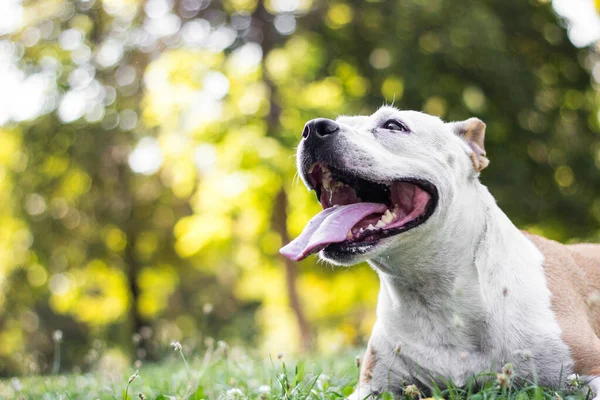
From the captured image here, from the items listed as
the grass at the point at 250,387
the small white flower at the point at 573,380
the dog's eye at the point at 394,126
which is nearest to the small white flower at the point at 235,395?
the grass at the point at 250,387

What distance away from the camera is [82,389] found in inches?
199

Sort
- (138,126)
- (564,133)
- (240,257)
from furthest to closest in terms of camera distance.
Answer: (240,257) < (138,126) < (564,133)

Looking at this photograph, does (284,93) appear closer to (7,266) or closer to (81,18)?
(81,18)

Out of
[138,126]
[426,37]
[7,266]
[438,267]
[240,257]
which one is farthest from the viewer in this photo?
[7,266]

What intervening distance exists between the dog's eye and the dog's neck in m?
0.53

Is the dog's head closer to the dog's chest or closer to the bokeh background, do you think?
the dog's chest

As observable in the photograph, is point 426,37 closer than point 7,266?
Yes

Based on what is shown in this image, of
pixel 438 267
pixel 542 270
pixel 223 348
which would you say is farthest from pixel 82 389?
pixel 542 270

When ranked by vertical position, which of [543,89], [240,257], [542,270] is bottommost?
[240,257]

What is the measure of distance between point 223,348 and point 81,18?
504 inches

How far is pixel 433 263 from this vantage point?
11.9 feet

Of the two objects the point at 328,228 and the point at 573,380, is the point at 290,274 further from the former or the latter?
the point at 573,380

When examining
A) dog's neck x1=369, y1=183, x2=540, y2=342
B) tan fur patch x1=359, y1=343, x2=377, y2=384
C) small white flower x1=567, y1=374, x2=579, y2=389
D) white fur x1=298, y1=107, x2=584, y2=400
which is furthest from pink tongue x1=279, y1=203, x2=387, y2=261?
small white flower x1=567, y1=374, x2=579, y2=389

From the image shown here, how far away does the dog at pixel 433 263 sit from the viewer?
3.43m
